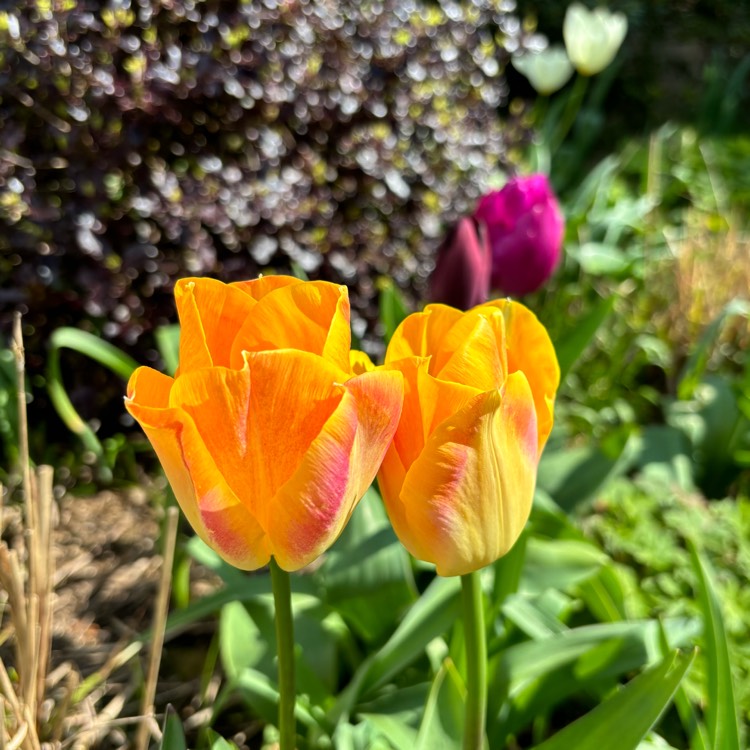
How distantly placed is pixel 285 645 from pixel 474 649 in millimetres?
165

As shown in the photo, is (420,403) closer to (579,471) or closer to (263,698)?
(263,698)

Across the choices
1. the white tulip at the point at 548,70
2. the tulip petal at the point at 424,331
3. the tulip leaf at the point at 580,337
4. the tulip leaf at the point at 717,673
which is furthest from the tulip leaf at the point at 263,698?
the white tulip at the point at 548,70

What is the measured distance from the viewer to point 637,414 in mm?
2059

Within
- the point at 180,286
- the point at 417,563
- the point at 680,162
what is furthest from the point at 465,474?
the point at 680,162

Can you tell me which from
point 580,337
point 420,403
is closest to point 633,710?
point 420,403

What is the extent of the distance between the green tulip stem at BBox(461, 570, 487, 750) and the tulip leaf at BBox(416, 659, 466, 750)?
107 millimetres

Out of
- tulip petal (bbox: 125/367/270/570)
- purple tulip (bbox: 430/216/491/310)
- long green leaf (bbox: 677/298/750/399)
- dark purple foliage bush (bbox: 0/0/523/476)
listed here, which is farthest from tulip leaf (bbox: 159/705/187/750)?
long green leaf (bbox: 677/298/750/399)

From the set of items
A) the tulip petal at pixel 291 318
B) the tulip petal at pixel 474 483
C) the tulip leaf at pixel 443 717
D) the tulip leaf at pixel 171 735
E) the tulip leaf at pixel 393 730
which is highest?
the tulip petal at pixel 291 318

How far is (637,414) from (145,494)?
120 cm

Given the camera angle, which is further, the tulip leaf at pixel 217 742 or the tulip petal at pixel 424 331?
the tulip leaf at pixel 217 742

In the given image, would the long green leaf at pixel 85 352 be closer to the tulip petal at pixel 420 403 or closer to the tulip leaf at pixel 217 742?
the tulip leaf at pixel 217 742

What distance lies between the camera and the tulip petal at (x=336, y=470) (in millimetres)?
515

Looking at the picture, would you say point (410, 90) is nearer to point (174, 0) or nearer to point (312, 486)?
point (174, 0)

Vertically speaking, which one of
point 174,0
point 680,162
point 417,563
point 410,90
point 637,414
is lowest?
point 637,414
